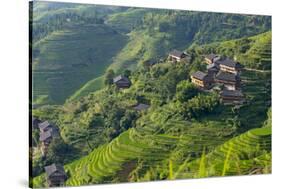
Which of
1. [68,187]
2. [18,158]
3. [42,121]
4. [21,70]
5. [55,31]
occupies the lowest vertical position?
[68,187]

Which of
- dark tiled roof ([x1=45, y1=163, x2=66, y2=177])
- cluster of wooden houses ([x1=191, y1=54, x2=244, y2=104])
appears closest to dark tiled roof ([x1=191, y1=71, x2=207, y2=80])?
cluster of wooden houses ([x1=191, y1=54, x2=244, y2=104])

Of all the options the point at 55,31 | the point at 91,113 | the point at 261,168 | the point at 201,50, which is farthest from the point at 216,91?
the point at 55,31

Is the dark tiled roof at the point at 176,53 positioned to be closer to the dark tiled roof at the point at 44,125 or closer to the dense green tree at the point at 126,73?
the dense green tree at the point at 126,73

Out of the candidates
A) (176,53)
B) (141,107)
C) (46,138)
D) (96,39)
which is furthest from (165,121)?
(46,138)

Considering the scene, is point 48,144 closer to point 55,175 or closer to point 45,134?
point 45,134

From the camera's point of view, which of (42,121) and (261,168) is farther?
(261,168)

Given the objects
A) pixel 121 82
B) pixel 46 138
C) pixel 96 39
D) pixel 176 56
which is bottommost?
pixel 46 138

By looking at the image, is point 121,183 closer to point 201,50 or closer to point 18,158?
point 18,158
